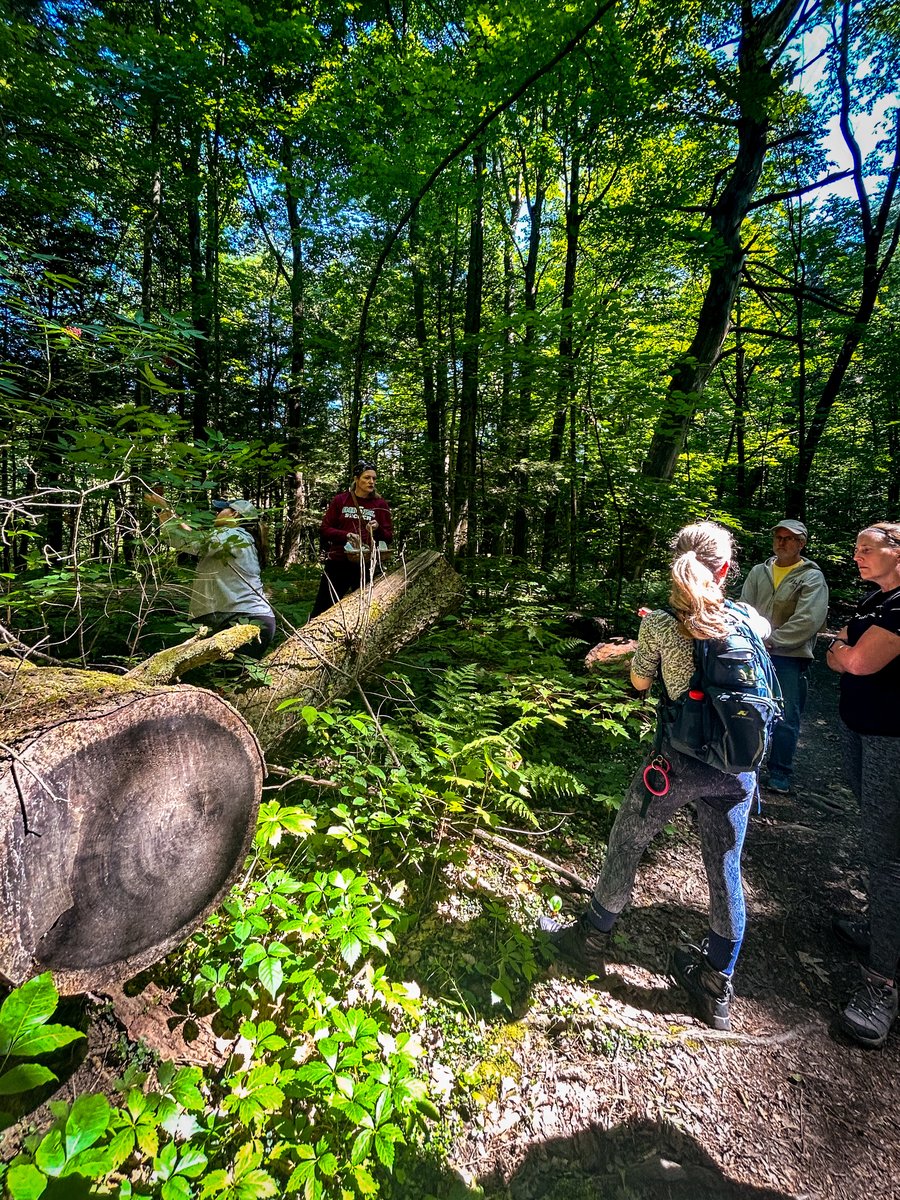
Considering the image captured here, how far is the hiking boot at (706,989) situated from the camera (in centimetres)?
231

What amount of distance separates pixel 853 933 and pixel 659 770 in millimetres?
1848

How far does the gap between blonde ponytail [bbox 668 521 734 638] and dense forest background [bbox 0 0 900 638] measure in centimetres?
209

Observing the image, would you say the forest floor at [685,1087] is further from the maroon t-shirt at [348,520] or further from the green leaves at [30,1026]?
the maroon t-shirt at [348,520]

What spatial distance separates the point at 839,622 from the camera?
11.0m

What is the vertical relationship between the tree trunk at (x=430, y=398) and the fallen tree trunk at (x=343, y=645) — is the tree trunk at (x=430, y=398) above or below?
above

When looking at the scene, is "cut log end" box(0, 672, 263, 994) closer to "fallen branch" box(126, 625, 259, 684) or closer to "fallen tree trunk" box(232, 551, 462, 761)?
"fallen branch" box(126, 625, 259, 684)

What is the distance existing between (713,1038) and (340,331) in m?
12.4

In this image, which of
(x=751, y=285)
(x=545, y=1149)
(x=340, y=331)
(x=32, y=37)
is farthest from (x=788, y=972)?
(x=340, y=331)

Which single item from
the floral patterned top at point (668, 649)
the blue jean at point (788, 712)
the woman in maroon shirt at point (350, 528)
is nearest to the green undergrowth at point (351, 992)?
the floral patterned top at point (668, 649)

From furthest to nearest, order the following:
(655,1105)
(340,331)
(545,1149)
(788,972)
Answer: (340,331) < (788,972) < (655,1105) < (545,1149)

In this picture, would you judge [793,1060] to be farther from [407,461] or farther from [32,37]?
[32,37]

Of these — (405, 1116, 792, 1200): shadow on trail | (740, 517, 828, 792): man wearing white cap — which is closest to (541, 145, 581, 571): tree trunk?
(740, 517, 828, 792): man wearing white cap

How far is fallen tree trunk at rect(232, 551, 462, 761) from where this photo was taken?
287 centimetres

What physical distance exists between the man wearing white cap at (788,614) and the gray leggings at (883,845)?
1.67 meters
